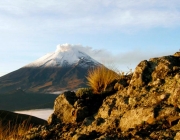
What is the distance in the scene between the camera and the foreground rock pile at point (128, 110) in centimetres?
633

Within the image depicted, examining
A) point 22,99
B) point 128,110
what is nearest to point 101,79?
point 128,110

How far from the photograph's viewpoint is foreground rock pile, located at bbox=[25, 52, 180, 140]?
633cm

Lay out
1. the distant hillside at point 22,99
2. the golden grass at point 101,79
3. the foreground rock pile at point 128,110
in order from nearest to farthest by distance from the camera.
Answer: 1. the foreground rock pile at point 128,110
2. the golden grass at point 101,79
3. the distant hillside at point 22,99

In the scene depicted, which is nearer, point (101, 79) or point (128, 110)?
point (128, 110)

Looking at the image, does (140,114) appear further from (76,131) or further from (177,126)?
(76,131)

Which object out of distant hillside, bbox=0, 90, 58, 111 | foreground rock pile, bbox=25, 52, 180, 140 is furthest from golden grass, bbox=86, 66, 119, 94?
distant hillside, bbox=0, 90, 58, 111

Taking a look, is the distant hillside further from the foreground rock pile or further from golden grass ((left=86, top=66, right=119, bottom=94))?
the foreground rock pile

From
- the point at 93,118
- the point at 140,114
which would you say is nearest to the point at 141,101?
the point at 140,114

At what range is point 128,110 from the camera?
738cm

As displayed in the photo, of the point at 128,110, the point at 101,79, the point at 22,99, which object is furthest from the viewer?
the point at 22,99

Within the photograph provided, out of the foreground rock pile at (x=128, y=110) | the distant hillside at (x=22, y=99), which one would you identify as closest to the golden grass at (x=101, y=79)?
the foreground rock pile at (x=128, y=110)

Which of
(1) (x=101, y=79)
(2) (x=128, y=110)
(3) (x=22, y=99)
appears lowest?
(3) (x=22, y=99)

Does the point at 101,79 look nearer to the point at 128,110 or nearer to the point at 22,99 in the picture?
the point at 128,110

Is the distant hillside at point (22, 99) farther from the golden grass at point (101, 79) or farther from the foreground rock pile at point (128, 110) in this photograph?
the foreground rock pile at point (128, 110)
